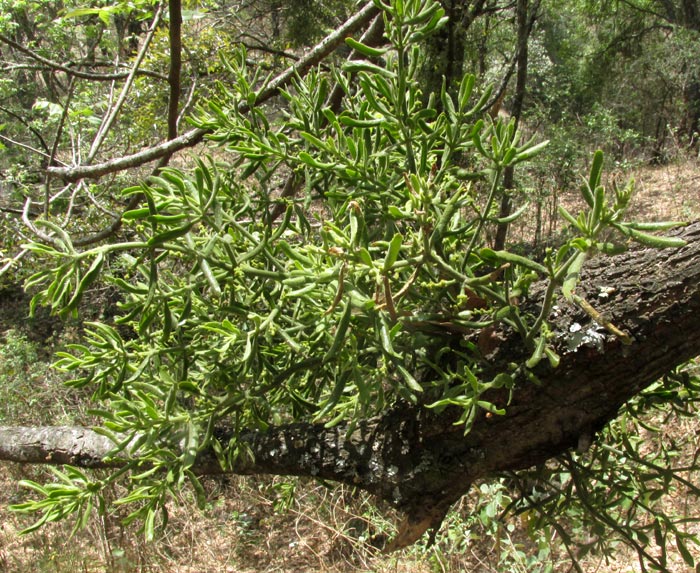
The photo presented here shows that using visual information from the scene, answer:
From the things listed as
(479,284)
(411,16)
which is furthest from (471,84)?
(479,284)

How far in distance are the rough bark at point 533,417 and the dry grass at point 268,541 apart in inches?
38.1

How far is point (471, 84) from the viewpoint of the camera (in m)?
0.74

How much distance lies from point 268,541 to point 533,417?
6.71 feet

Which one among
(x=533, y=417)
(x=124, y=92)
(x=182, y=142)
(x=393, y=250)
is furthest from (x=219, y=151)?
(x=393, y=250)

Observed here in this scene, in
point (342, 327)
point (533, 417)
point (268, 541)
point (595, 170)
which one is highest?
point (595, 170)

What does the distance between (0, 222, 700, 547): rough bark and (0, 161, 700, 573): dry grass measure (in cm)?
97

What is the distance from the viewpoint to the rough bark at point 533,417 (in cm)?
76

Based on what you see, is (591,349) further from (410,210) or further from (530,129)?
(530,129)

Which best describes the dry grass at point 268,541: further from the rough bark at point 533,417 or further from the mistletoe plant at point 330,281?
the mistletoe plant at point 330,281

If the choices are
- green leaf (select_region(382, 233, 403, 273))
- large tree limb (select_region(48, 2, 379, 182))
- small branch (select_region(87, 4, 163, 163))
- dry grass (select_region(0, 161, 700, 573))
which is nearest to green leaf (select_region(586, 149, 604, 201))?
green leaf (select_region(382, 233, 403, 273))

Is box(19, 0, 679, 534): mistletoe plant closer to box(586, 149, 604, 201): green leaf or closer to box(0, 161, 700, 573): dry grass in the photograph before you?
box(586, 149, 604, 201): green leaf

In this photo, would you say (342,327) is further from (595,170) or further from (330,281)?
(595,170)

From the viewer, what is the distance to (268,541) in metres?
2.59

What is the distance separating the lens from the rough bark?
2.50 ft
